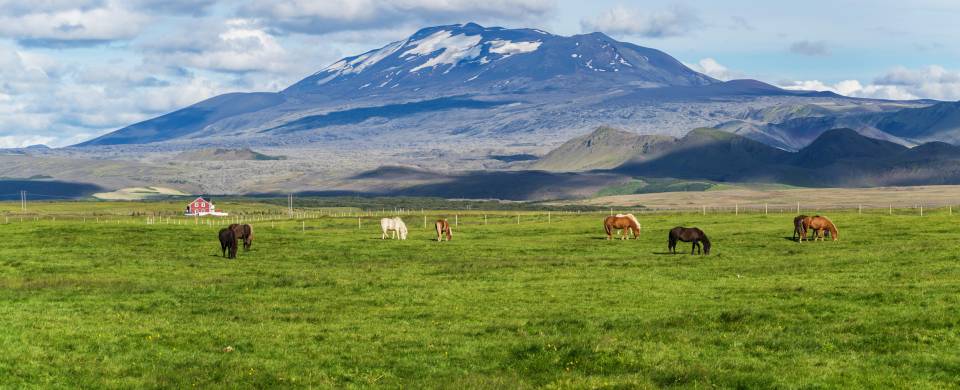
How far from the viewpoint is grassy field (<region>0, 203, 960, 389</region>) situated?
24.4m

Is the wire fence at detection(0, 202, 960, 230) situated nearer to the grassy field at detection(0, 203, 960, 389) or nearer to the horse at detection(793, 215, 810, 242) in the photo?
the horse at detection(793, 215, 810, 242)

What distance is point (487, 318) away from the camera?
32.9 m

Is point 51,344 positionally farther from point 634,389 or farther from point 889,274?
point 889,274

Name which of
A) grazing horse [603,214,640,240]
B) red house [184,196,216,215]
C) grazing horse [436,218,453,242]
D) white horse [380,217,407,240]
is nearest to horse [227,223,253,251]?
white horse [380,217,407,240]

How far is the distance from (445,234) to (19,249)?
25.7 metres

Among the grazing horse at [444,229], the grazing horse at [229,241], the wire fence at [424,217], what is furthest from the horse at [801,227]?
the grazing horse at [229,241]

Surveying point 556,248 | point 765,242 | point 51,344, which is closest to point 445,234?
point 556,248

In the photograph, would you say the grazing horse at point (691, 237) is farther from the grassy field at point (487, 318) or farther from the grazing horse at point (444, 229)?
the grazing horse at point (444, 229)

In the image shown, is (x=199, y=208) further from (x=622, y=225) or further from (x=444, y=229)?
(x=622, y=225)

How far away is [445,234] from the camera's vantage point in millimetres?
71188

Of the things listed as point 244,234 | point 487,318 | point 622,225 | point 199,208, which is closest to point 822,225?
point 622,225

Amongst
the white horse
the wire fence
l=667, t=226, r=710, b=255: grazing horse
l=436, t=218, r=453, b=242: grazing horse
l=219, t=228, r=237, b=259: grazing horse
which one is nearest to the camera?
l=667, t=226, r=710, b=255: grazing horse

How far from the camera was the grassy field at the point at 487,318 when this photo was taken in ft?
79.9

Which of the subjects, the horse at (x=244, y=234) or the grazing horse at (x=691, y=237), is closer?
the grazing horse at (x=691, y=237)
